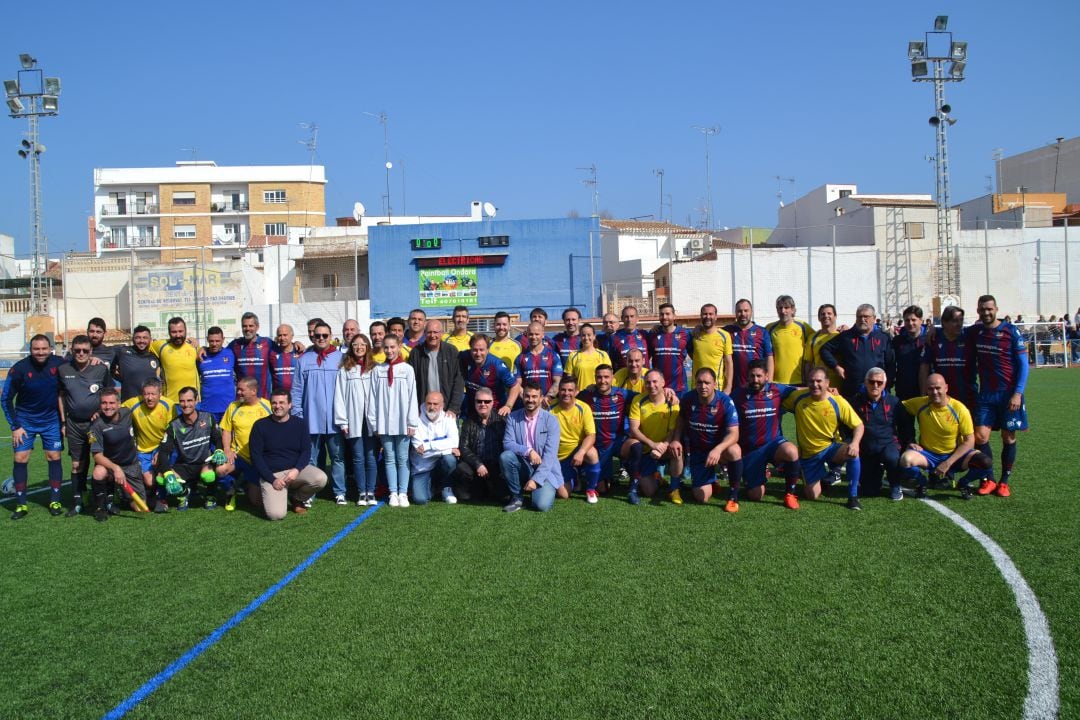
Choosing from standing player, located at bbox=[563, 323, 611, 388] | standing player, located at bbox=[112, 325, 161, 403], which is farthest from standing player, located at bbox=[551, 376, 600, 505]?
standing player, located at bbox=[112, 325, 161, 403]

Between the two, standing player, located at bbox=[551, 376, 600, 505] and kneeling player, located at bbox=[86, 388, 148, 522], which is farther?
standing player, located at bbox=[551, 376, 600, 505]

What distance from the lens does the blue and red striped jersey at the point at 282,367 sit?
891cm

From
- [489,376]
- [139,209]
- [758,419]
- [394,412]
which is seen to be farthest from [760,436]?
[139,209]

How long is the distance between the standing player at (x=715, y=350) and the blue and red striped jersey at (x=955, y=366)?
193 centimetres

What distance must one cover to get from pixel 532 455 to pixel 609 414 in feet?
3.36

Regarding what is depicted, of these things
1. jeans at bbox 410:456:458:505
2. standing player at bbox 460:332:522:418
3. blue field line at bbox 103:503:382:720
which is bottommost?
blue field line at bbox 103:503:382:720

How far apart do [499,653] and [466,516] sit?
314 cm

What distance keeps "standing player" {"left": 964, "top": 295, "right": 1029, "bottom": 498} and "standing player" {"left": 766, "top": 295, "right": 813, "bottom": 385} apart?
1522mm

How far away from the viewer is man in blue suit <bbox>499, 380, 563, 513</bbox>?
24.4 ft

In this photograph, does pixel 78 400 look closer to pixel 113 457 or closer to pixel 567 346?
pixel 113 457

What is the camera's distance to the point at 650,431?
788 centimetres

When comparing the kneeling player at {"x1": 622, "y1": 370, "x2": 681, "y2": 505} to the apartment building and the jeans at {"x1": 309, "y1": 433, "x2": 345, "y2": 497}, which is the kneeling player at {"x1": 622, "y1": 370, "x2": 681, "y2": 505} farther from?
the apartment building

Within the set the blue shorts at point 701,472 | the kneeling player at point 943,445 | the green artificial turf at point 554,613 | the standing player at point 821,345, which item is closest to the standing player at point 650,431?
the blue shorts at point 701,472

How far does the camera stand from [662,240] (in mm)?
44531
